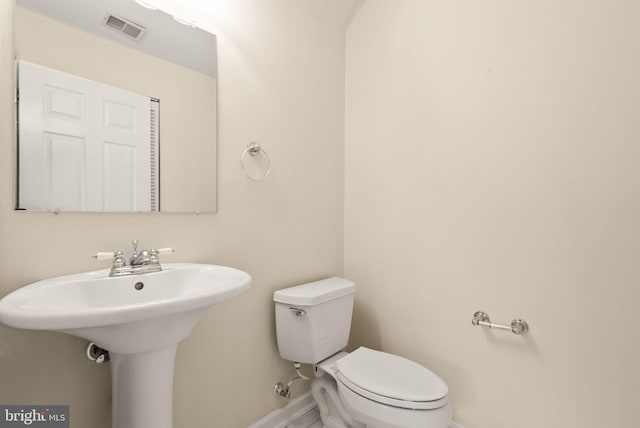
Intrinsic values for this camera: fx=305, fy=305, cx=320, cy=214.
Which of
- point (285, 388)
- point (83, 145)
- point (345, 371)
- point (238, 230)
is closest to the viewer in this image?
point (83, 145)

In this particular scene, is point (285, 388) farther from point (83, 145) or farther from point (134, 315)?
point (83, 145)

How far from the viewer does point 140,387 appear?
0.85 m

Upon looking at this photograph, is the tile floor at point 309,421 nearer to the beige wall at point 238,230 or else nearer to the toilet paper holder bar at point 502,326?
the beige wall at point 238,230

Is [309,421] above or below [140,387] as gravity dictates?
below

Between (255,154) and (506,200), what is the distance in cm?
111

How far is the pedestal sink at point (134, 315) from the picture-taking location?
610 mm

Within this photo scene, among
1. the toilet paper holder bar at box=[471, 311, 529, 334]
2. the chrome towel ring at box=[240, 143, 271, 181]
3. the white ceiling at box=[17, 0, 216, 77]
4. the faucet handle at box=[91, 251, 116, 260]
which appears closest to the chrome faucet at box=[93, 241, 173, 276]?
the faucet handle at box=[91, 251, 116, 260]

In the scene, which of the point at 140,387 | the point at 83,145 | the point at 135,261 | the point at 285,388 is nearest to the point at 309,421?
the point at 285,388

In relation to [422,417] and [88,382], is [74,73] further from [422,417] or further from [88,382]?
[422,417]

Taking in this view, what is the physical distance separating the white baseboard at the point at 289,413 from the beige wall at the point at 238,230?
51 mm

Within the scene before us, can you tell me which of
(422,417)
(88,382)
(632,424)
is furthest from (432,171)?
(88,382)

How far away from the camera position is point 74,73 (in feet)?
3.08

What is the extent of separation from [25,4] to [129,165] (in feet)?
1.65

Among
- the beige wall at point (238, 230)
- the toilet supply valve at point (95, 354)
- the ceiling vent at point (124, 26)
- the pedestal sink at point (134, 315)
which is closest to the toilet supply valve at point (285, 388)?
Answer: the beige wall at point (238, 230)
